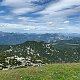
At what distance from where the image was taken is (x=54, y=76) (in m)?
26.5

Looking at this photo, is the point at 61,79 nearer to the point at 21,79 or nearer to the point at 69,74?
the point at 69,74

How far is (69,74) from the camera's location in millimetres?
28266

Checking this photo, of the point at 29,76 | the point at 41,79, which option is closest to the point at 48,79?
the point at 41,79

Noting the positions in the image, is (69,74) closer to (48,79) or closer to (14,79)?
(48,79)

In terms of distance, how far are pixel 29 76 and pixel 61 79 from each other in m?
4.42

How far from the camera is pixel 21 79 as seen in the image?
25172 mm

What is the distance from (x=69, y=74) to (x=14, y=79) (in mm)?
8205

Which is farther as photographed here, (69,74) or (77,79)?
(69,74)

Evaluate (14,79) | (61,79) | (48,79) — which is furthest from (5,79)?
(61,79)

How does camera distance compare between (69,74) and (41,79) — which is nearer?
(41,79)

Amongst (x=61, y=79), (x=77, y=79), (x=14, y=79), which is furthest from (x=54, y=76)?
(x=14, y=79)

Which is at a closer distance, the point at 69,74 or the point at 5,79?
the point at 5,79

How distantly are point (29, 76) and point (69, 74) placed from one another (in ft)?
19.7

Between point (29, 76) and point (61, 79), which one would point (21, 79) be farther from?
point (61, 79)
